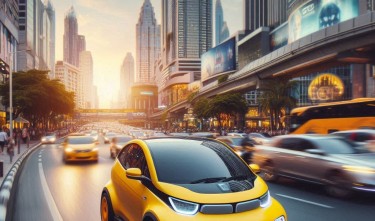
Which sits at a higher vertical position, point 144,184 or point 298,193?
point 144,184

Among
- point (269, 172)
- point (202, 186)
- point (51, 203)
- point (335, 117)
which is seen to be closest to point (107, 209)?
point (202, 186)

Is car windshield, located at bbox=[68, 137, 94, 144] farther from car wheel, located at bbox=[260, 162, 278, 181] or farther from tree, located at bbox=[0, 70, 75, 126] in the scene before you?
tree, located at bbox=[0, 70, 75, 126]

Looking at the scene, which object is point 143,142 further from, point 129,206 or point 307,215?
point 307,215

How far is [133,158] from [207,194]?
1.80 m

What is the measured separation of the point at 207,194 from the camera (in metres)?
4.48

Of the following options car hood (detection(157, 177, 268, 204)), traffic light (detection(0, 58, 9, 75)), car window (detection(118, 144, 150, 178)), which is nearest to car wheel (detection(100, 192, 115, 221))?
car window (detection(118, 144, 150, 178))

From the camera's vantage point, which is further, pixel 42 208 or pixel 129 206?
pixel 42 208

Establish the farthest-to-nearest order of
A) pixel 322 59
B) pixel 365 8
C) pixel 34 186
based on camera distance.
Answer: pixel 365 8
pixel 322 59
pixel 34 186

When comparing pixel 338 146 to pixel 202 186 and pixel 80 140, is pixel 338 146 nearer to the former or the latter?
pixel 202 186

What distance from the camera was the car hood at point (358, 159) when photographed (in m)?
9.38

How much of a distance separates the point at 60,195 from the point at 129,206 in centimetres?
526

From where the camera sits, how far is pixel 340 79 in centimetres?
8512

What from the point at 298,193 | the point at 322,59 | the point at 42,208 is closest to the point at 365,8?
the point at 322,59

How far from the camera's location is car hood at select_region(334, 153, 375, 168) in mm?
9383
